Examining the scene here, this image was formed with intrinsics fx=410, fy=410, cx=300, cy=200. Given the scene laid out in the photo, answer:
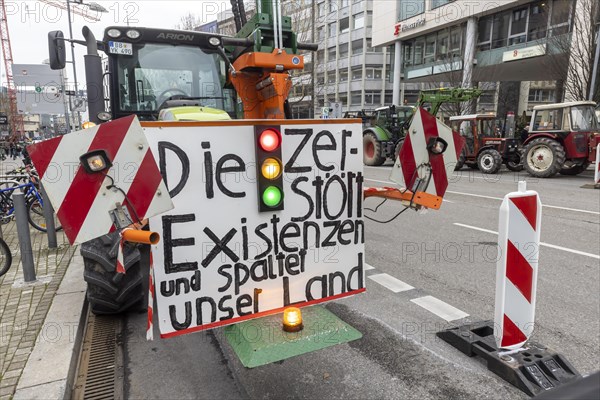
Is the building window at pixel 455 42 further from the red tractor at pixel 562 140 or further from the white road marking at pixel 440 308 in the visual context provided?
the white road marking at pixel 440 308

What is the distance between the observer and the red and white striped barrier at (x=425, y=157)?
2.69 m

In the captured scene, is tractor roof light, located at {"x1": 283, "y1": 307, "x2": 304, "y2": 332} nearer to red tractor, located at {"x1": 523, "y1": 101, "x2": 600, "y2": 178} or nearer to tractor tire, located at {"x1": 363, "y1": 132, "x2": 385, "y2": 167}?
red tractor, located at {"x1": 523, "y1": 101, "x2": 600, "y2": 178}

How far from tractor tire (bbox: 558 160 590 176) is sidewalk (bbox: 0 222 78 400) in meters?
15.7

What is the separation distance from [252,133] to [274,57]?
2.24 metres

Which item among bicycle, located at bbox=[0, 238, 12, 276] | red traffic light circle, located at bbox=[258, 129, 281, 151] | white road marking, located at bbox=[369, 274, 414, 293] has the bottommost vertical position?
white road marking, located at bbox=[369, 274, 414, 293]

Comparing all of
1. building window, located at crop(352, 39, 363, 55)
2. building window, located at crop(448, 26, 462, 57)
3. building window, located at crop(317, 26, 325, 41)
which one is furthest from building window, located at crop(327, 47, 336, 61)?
building window, located at crop(448, 26, 462, 57)

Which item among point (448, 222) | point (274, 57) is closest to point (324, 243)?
point (274, 57)

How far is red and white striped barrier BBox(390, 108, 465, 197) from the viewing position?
269 cm

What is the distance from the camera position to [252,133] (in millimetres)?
2234

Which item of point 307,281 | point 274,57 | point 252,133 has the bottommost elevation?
point 307,281

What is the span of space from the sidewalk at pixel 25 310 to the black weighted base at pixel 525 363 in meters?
3.19

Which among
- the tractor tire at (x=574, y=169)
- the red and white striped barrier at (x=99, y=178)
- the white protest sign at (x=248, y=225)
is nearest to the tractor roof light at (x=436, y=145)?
the white protest sign at (x=248, y=225)

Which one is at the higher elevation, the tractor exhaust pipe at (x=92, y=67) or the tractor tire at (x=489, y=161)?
the tractor exhaust pipe at (x=92, y=67)

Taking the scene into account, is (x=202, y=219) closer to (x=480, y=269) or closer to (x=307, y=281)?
(x=307, y=281)
